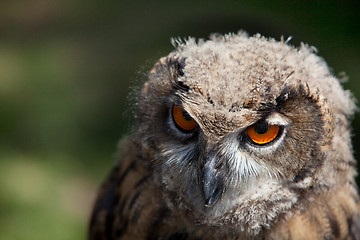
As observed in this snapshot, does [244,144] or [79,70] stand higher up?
[79,70]

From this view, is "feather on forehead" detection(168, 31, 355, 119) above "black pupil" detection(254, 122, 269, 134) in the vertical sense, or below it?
above

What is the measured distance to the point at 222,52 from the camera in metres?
1.55

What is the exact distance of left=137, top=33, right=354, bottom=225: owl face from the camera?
141 cm

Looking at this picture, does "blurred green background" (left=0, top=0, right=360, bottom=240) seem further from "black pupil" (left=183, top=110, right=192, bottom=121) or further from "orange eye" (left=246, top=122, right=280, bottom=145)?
"orange eye" (left=246, top=122, right=280, bottom=145)

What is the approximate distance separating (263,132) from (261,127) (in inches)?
0.8

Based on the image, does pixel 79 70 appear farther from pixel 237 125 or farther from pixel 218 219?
pixel 237 125

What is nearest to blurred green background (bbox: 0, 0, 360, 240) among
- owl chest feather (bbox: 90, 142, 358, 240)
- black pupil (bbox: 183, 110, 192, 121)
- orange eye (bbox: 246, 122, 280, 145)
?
owl chest feather (bbox: 90, 142, 358, 240)

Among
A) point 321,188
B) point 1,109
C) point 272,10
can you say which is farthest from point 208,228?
point 272,10

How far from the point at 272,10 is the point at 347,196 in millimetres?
3539

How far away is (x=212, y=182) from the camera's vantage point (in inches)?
58.9

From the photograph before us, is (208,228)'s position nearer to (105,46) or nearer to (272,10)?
(272,10)

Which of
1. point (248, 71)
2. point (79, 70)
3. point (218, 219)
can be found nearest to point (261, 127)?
point (248, 71)

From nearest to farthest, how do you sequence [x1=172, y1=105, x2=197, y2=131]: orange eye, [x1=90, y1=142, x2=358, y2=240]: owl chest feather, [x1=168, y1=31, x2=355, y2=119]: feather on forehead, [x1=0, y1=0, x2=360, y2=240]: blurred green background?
[x1=168, y1=31, x2=355, y2=119]: feather on forehead < [x1=172, y1=105, x2=197, y2=131]: orange eye < [x1=90, y1=142, x2=358, y2=240]: owl chest feather < [x1=0, y1=0, x2=360, y2=240]: blurred green background

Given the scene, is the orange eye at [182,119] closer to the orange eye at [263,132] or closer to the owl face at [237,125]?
the owl face at [237,125]
